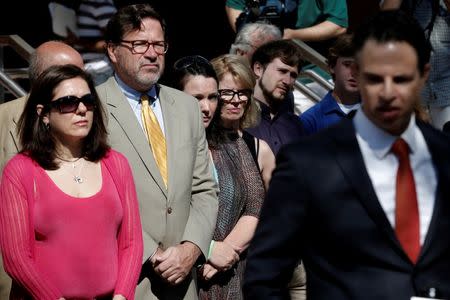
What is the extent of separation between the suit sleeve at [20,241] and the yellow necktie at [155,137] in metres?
1.02

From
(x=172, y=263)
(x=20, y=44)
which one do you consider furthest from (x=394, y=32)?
(x=20, y=44)

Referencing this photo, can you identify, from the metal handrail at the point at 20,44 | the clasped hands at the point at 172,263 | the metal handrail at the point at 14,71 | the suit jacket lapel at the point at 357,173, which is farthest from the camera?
the metal handrail at the point at 20,44

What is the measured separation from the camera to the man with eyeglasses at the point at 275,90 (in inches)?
281

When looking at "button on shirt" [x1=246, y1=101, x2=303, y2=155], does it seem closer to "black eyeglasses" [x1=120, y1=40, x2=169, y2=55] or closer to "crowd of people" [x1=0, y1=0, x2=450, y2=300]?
"crowd of people" [x1=0, y1=0, x2=450, y2=300]

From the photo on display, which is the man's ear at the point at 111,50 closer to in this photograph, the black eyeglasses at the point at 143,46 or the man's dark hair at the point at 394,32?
the black eyeglasses at the point at 143,46

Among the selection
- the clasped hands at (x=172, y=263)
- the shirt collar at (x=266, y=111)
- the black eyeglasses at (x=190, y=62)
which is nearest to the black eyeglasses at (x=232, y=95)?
the black eyeglasses at (x=190, y=62)

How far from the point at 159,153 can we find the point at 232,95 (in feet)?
3.14

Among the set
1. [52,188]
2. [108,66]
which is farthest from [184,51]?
[52,188]

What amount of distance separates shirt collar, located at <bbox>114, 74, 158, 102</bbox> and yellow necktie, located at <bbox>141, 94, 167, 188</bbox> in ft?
0.13

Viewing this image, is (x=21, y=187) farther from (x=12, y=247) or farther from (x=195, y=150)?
(x=195, y=150)

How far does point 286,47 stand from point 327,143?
12.6 feet

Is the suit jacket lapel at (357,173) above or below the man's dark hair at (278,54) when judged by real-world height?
above

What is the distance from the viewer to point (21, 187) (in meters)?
5.16

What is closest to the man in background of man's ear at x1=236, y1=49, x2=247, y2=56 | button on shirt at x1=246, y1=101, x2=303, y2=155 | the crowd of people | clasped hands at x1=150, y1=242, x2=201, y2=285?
the crowd of people
